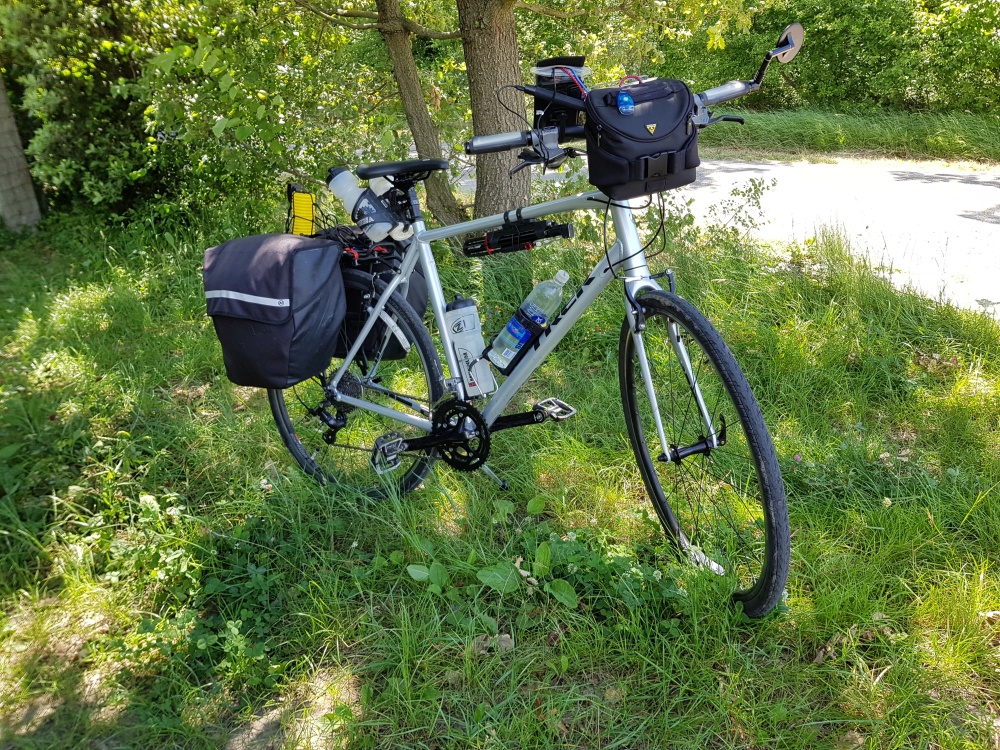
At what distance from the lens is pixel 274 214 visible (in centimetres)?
539

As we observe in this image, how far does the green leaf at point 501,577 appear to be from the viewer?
7.41 ft

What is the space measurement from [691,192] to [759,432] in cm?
627

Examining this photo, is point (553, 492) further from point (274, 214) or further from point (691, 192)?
point (691, 192)

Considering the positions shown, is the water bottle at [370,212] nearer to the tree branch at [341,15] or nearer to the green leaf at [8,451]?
the green leaf at [8,451]

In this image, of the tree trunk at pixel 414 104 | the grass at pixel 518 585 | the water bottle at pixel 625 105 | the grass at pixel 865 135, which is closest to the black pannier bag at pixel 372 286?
the grass at pixel 518 585

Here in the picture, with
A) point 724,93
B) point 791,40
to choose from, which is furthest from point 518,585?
point 791,40

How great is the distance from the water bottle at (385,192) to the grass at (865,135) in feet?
29.6

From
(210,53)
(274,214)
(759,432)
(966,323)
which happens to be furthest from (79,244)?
(966,323)

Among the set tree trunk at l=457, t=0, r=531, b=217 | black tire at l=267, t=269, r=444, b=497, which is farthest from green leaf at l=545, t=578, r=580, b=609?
tree trunk at l=457, t=0, r=531, b=217

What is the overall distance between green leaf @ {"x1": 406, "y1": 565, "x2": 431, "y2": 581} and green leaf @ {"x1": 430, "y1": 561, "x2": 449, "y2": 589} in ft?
0.05

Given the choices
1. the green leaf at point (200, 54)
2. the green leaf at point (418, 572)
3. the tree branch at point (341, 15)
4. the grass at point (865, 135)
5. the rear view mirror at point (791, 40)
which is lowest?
the grass at point (865, 135)

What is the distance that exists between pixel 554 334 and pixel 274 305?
995 mm

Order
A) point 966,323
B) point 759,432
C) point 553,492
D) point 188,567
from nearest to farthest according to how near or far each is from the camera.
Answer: point 759,432, point 188,567, point 553,492, point 966,323

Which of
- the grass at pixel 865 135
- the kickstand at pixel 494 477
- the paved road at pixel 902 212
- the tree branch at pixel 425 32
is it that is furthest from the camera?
the grass at pixel 865 135
